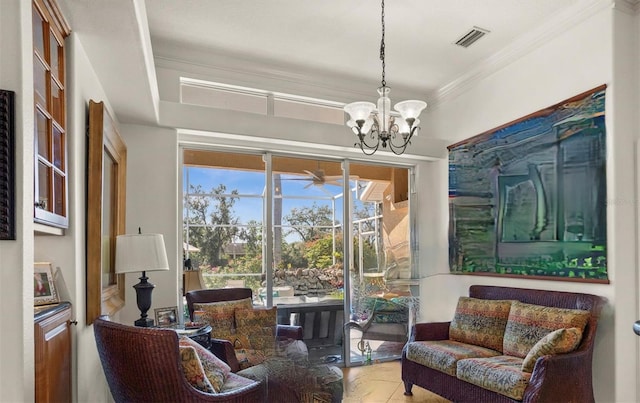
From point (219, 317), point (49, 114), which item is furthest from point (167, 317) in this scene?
point (49, 114)

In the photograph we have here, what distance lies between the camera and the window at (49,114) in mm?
1758

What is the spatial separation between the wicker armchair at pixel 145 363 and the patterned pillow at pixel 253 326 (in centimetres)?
148

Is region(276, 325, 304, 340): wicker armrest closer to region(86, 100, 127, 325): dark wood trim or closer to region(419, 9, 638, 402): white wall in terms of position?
region(86, 100, 127, 325): dark wood trim

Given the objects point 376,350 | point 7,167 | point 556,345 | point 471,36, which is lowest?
point 376,350

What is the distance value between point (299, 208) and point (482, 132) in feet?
6.46

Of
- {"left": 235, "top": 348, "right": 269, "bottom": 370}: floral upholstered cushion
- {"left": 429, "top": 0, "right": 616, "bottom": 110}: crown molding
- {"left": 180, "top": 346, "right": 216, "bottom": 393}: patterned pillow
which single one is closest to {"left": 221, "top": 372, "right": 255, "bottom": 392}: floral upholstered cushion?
{"left": 180, "top": 346, "right": 216, "bottom": 393}: patterned pillow

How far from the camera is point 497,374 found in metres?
2.91

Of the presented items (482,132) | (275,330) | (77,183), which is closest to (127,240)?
(77,183)

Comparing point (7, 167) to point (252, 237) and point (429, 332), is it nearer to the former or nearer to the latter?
point (252, 237)

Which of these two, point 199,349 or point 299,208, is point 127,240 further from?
point 299,208

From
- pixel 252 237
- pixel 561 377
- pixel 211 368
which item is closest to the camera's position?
pixel 211 368

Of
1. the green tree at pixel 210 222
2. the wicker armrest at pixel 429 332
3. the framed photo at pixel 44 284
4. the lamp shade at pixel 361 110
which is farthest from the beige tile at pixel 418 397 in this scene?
the framed photo at pixel 44 284

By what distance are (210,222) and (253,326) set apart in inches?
45.3

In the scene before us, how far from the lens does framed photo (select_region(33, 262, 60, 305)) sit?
194 cm
